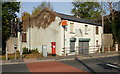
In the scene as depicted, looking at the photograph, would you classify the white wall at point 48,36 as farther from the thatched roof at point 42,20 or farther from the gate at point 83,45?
the gate at point 83,45

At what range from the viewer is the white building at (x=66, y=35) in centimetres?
2067

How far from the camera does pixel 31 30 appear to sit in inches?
1008

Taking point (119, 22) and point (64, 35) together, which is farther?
point (119, 22)

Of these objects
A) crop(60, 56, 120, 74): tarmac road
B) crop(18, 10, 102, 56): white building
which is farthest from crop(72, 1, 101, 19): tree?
crop(60, 56, 120, 74): tarmac road

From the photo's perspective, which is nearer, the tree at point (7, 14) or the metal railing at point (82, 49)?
the tree at point (7, 14)

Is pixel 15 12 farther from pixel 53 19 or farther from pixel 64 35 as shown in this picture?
pixel 64 35

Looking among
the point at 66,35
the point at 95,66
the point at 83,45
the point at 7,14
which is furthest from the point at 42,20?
the point at 95,66

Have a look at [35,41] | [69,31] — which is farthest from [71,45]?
[35,41]

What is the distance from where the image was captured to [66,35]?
2102cm

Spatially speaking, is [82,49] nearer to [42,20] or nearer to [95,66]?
[42,20]

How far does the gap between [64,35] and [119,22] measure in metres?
10.7

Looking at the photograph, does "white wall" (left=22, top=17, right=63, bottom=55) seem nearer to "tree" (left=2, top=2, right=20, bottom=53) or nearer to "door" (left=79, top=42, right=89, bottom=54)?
"door" (left=79, top=42, right=89, bottom=54)

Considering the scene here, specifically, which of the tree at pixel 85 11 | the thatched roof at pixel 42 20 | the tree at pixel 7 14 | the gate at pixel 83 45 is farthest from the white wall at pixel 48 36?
the tree at pixel 85 11

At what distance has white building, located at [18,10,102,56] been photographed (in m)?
20.7
